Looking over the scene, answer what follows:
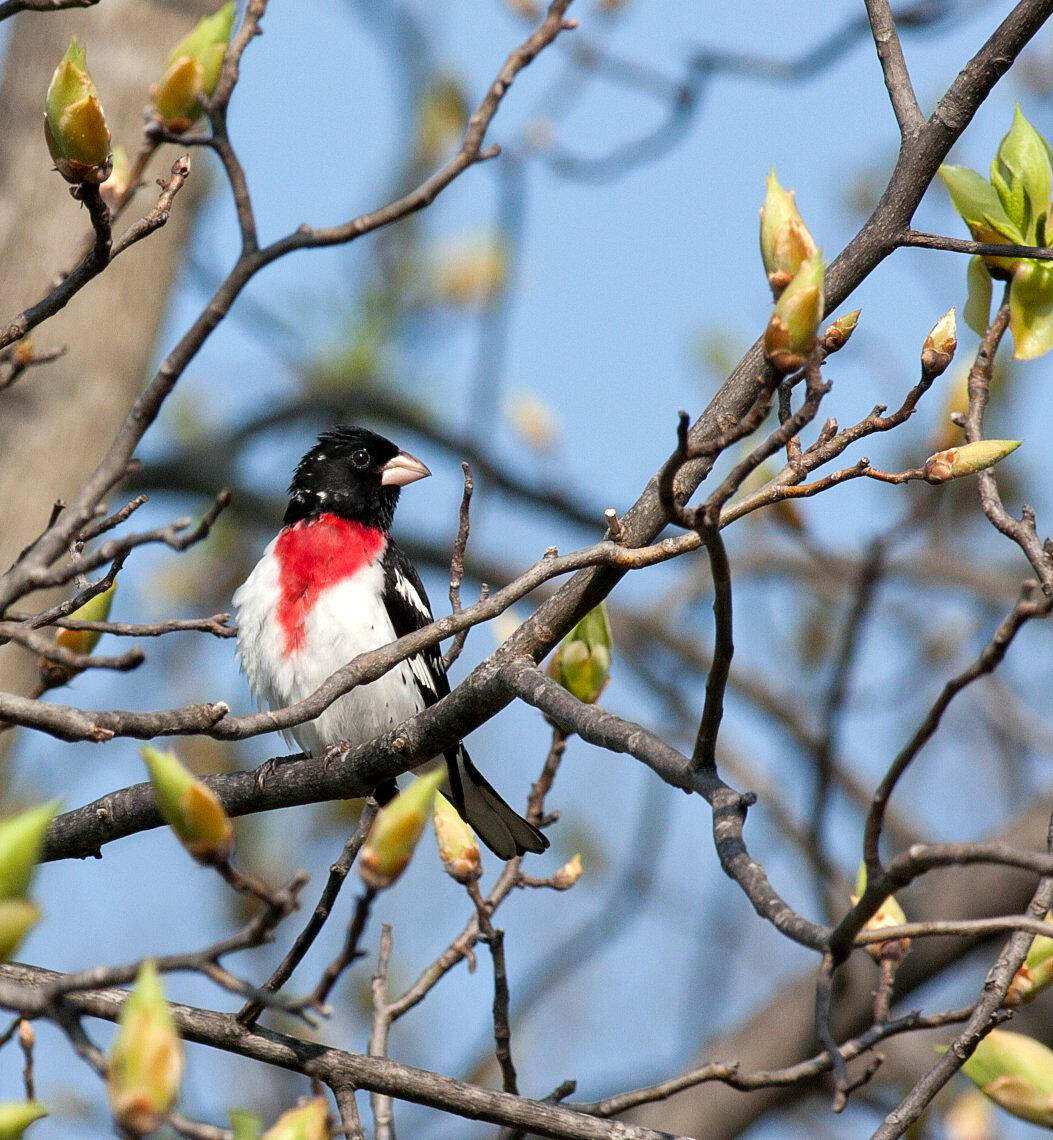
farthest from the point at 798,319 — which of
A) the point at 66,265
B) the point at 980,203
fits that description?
the point at 66,265

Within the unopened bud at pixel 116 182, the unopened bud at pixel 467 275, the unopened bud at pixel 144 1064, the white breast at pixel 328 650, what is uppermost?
the unopened bud at pixel 467 275

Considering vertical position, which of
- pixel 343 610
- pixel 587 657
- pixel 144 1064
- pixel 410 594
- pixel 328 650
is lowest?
pixel 144 1064

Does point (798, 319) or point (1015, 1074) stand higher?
point (798, 319)

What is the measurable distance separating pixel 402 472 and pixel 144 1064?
4.18 meters

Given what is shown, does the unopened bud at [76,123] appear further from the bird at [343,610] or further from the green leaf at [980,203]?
the bird at [343,610]

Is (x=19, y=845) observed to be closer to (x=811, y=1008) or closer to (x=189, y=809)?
(x=189, y=809)

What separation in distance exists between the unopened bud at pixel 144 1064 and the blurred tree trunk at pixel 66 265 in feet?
10.2

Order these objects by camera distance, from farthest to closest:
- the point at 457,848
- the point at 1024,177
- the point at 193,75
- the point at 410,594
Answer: the point at 410,594 → the point at 457,848 → the point at 1024,177 → the point at 193,75

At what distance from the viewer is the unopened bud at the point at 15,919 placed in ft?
5.46

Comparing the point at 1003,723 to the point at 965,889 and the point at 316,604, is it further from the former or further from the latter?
the point at 316,604

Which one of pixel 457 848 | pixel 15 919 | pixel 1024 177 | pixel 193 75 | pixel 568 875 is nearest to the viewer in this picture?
pixel 15 919

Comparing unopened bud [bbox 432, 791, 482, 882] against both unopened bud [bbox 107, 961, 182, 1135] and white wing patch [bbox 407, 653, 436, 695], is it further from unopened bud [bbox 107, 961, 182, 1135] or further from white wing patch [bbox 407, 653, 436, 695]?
white wing patch [bbox 407, 653, 436, 695]

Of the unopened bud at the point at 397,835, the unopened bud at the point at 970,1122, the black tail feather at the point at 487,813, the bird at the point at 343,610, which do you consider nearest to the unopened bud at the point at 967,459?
the unopened bud at the point at 397,835

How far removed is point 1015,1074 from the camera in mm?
2639
